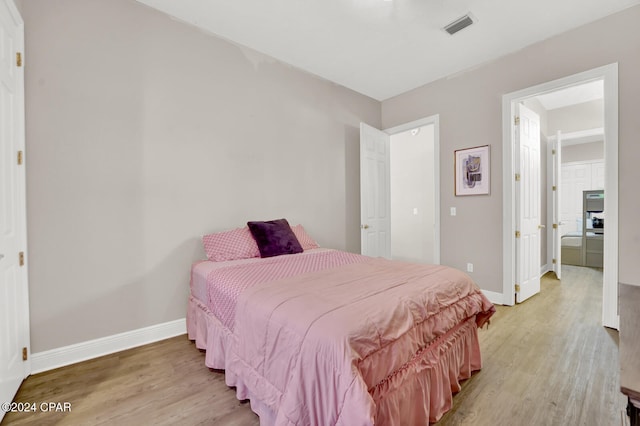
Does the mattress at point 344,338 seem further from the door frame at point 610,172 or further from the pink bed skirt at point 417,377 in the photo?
the door frame at point 610,172

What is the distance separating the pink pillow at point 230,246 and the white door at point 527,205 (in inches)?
118

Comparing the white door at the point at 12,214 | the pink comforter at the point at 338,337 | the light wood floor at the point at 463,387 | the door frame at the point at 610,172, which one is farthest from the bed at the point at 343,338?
the door frame at the point at 610,172

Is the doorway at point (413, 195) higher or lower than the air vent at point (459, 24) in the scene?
lower

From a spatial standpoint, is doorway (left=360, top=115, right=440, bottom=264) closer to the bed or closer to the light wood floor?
the light wood floor

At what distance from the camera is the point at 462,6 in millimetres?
2426

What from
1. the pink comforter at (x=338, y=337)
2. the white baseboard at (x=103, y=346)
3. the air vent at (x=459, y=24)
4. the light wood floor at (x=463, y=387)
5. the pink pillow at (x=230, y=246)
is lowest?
the light wood floor at (x=463, y=387)

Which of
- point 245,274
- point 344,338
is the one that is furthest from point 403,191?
point 344,338

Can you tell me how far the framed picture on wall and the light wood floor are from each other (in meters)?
1.63

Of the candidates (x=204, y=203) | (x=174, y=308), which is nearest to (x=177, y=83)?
(x=204, y=203)

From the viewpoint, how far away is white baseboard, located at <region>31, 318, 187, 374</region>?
1999 millimetres

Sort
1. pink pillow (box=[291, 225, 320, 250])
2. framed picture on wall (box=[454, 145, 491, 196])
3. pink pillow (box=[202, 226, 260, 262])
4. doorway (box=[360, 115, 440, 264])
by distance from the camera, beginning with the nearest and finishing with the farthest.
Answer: pink pillow (box=[202, 226, 260, 262]) < pink pillow (box=[291, 225, 320, 250]) < framed picture on wall (box=[454, 145, 491, 196]) < doorway (box=[360, 115, 440, 264])

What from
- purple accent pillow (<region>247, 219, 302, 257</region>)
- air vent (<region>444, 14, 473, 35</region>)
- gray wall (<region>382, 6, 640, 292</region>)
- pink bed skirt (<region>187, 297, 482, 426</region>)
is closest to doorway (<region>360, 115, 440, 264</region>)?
gray wall (<region>382, 6, 640, 292</region>)

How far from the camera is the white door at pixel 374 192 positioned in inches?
154
